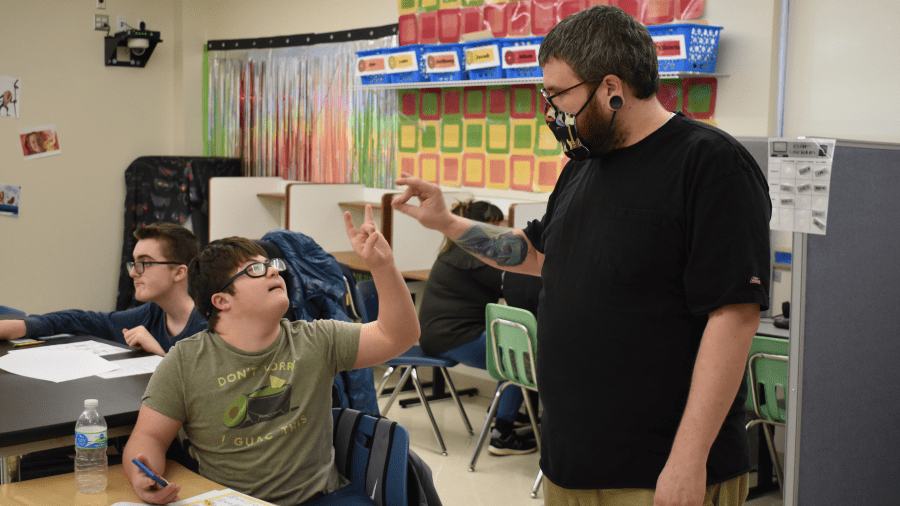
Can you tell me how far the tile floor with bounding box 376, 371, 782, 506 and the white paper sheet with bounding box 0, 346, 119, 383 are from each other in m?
1.53

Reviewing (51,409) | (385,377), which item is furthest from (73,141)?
(51,409)

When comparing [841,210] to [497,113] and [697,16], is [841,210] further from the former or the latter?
[497,113]

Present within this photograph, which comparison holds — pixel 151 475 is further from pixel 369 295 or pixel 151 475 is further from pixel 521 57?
pixel 521 57

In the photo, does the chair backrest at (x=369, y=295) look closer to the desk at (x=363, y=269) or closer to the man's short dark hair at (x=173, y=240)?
the desk at (x=363, y=269)

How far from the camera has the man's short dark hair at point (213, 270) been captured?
1972mm

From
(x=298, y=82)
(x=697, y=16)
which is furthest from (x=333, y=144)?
(x=697, y=16)

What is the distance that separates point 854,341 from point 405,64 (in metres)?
3.10

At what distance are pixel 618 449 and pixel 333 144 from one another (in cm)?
463

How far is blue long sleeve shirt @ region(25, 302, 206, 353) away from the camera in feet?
9.07

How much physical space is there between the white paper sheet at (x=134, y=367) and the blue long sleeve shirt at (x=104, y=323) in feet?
0.62

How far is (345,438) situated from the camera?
6.56 ft

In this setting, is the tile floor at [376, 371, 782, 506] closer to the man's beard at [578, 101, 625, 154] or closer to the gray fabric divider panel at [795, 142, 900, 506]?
the gray fabric divider panel at [795, 142, 900, 506]

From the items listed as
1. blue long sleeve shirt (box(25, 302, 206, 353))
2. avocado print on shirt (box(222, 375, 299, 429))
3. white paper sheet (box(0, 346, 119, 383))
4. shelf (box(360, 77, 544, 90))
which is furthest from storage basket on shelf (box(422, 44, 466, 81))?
avocado print on shirt (box(222, 375, 299, 429))

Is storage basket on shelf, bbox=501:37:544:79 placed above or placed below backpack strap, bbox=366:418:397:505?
above
